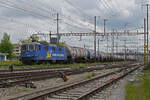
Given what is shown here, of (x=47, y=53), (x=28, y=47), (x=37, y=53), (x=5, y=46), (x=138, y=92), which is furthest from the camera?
(x=5, y=46)

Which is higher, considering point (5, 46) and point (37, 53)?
point (5, 46)

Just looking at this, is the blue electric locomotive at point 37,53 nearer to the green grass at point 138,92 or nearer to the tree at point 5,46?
the green grass at point 138,92

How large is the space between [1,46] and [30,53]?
256 feet

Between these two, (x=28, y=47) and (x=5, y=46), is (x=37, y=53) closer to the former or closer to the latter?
(x=28, y=47)

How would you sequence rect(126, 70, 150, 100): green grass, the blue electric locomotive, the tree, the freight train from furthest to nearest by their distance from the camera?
1. the tree
2. the freight train
3. the blue electric locomotive
4. rect(126, 70, 150, 100): green grass

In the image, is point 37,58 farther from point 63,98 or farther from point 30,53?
point 63,98

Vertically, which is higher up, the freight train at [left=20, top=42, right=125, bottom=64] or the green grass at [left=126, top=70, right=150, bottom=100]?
the freight train at [left=20, top=42, right=125, bottom=64]

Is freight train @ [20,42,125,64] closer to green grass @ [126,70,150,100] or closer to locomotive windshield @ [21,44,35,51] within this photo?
locomotive windshield @ [21,44,35,51]

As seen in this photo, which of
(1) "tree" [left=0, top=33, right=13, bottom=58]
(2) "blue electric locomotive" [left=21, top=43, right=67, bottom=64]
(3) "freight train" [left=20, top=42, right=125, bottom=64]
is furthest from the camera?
(1) "tree" [left=0, top=33, right=13, bottom=58]

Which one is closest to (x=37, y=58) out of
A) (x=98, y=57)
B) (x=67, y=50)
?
(x=67, y=50)

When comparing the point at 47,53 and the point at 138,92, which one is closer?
the point at 138,92

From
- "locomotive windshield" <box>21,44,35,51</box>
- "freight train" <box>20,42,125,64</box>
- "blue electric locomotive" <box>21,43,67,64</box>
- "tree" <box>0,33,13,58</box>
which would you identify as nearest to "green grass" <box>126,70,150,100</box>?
"blue electric locomotive" <box>21,43,67,64</box>

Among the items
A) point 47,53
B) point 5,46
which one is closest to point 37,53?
point 47,53

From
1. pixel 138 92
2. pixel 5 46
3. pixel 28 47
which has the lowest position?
pixel 138 92
